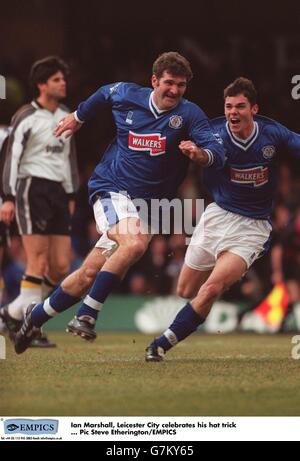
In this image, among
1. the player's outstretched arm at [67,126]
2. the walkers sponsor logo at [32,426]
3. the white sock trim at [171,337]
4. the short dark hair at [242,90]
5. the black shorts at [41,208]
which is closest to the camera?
the walkers sponsor logo at [32,426]

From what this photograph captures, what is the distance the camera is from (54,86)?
8.95m

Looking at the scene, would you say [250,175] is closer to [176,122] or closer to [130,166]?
[176,122]

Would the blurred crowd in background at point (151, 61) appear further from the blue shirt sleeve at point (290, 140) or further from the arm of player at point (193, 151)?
the arm of player at point (193, 151)

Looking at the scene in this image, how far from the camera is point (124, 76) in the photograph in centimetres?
1429

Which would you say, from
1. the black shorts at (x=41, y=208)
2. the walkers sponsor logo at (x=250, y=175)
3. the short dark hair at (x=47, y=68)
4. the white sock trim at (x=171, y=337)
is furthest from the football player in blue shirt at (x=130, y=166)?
the black shorts at (x=41, y=208)

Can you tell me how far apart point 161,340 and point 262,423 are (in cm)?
165

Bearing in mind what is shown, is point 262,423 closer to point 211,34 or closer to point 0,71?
point 0,71

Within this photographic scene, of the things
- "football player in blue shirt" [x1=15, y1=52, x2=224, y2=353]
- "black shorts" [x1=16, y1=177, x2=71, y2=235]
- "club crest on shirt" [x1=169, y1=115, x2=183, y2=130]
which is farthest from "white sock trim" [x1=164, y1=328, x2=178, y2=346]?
"black shorts" [x1=16, y1=177, x2=71, y2=235]

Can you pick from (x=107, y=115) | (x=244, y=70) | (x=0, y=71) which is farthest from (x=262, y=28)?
(x=0, y=71)

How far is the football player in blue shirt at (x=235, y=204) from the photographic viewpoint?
711cm

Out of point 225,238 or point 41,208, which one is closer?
point 225,238

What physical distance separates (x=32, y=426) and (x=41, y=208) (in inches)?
141

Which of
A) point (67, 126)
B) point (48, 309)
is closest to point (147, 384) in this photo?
point (48, 309)

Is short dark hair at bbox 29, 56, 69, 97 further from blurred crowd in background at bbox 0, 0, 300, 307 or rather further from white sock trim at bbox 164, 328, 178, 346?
blurred crowd in background at bbox 0, 0, 300, 307
